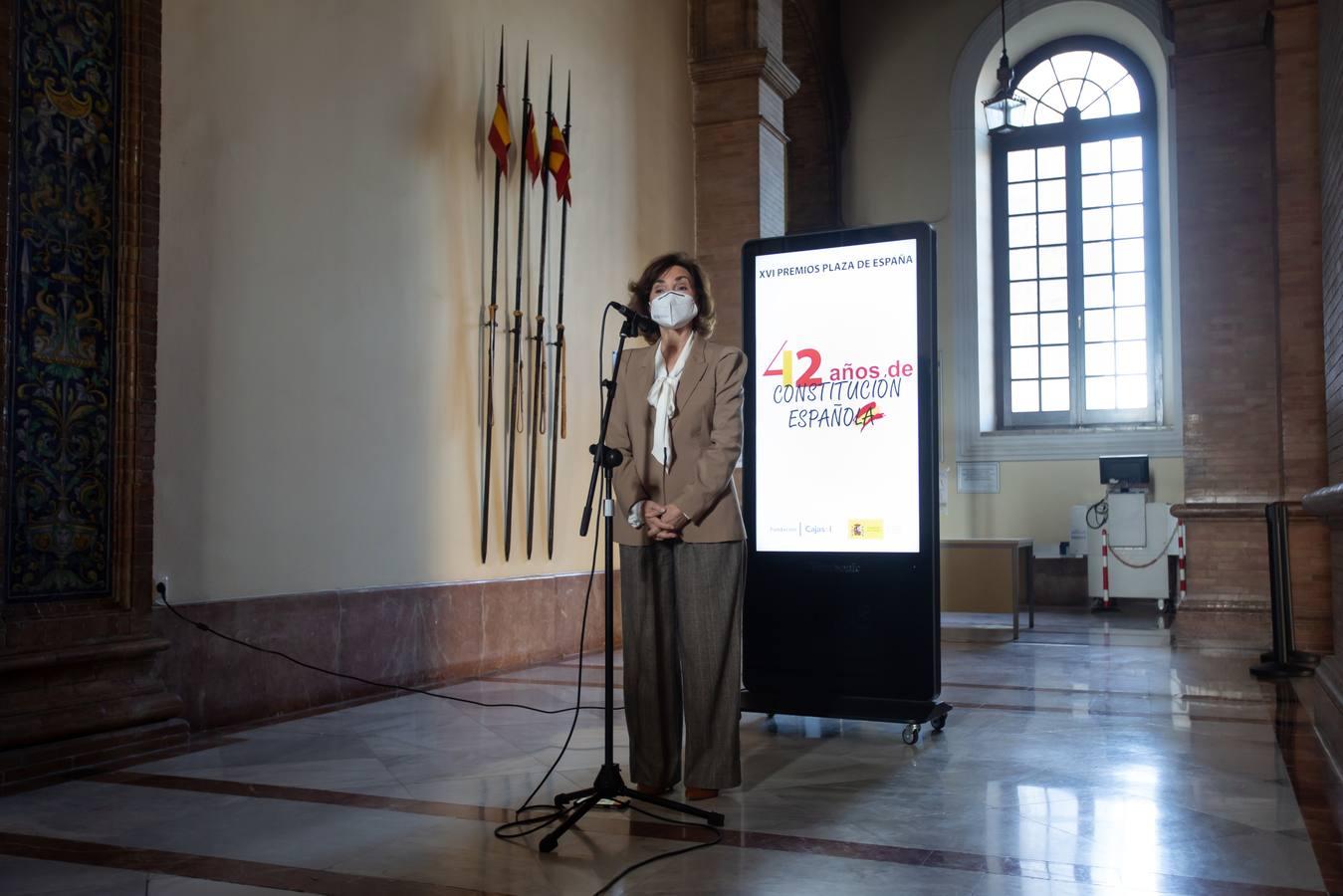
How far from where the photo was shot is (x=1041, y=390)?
13195 mm

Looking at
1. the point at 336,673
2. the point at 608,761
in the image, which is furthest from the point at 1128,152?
the point at 608,761

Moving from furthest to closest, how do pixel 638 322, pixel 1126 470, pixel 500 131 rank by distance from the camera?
pixel 1126 470 → pixel 500 131 → pixel 638 322

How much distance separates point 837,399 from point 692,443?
4.47 feet

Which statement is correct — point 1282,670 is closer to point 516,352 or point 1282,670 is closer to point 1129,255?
point 516,352

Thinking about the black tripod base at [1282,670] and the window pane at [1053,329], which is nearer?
the black tripod base at [1282,670]

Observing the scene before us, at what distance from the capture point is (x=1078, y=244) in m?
13.1

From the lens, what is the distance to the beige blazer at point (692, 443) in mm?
3564

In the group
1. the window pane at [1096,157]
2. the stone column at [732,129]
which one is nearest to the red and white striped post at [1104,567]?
the window pane at [1096,157]

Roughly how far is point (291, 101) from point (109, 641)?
8.57ft

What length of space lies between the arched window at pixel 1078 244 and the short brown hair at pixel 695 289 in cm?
992

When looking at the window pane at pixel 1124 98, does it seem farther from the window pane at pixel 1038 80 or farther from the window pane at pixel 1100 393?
the window pane at pixel 1100 393

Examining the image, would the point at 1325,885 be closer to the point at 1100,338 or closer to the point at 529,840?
the point at 529,840

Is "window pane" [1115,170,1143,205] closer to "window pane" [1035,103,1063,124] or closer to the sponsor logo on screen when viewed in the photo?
"window pane" [1035,103,1063,124]

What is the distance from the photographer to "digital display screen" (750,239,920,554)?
4754mm
